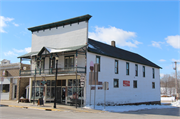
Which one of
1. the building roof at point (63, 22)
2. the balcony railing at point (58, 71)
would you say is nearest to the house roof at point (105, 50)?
the balcony railing at point (58, 71)

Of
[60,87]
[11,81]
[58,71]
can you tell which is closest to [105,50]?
[58,71]

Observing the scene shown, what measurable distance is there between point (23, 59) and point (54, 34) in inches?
216

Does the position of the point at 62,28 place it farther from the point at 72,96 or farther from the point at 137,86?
the point at 137,86

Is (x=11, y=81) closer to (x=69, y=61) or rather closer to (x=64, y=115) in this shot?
(x=69, y=61)

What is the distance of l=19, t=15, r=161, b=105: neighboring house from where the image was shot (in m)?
→ 21.0

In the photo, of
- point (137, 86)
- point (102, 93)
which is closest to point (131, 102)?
point (137, 86)

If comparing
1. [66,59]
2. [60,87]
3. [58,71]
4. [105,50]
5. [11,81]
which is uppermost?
[105,50]

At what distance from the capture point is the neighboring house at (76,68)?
21.0 metres

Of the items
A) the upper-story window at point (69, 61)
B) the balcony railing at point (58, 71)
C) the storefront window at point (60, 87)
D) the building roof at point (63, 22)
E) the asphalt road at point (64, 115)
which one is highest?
the building roof at point (63, 22)

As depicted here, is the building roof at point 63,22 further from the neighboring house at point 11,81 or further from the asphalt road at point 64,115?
the asphalt road at point 64,115

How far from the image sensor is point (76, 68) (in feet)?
64.6

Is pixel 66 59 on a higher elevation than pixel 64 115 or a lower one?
higher

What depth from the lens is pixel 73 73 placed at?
20.2 metres

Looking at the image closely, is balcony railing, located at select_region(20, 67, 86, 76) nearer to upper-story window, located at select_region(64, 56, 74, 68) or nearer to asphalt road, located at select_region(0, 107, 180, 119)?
upper-story window, located at select_region(64, 56, 74, 68)
